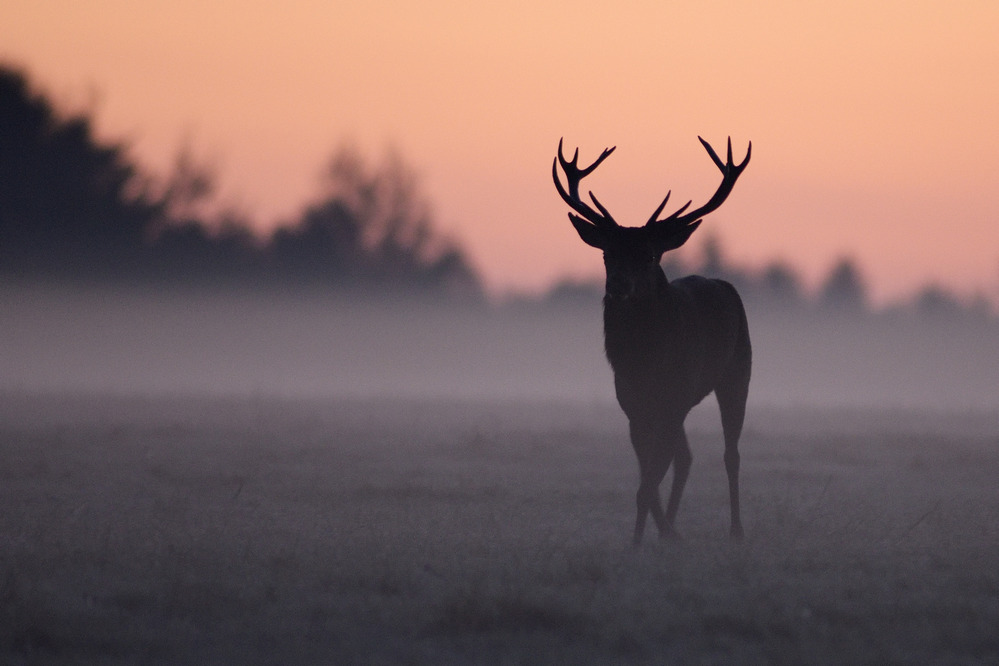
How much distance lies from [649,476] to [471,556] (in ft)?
6.24

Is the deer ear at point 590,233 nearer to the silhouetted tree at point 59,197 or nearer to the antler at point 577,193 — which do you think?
the antler at point 577,193

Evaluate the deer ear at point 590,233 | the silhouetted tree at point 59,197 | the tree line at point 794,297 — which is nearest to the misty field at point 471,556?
the deer ear at point 590,233

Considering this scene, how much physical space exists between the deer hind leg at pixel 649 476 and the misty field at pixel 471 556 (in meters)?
0.28

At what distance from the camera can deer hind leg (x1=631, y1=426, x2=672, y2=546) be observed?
960cm

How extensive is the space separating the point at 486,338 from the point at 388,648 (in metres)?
55.0

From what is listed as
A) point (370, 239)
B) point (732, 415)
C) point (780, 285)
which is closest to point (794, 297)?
point (780, 285)

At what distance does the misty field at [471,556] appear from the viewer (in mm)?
6172

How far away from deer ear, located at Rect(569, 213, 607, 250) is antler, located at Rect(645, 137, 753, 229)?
0.34m

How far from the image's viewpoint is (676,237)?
9.95 metres

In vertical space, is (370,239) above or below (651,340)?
above

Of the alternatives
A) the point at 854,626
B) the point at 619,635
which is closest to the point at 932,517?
the point at 854,626

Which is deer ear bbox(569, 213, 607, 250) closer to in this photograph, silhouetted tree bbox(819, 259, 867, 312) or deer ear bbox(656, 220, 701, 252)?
deer ear bbox(656, 220, 701, 252)

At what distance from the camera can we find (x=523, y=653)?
5.97 m

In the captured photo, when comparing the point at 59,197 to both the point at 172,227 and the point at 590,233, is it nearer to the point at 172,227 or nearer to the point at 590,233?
the point at 172,227
